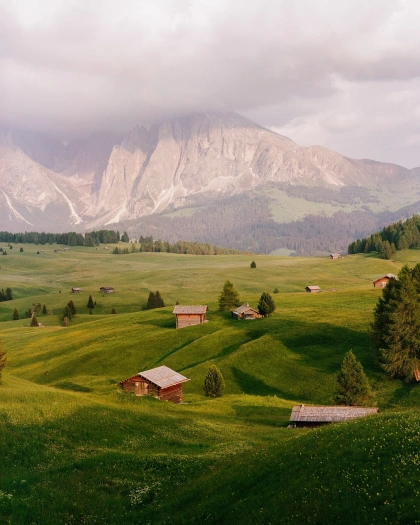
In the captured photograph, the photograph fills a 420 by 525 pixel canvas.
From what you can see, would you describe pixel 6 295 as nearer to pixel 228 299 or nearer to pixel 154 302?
pixel 154 302

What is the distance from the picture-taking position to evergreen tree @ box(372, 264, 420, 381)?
65.1 metres

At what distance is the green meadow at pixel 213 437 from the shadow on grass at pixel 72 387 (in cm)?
50

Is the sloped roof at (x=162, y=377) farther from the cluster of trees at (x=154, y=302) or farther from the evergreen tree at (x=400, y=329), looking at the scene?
the cluster of trees at (x=154, y=302)

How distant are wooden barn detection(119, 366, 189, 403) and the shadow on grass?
8.34m

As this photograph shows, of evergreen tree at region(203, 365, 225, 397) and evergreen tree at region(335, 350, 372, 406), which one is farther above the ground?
evergreen tree at region(335, 350, 372, 406)

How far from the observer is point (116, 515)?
24.1m

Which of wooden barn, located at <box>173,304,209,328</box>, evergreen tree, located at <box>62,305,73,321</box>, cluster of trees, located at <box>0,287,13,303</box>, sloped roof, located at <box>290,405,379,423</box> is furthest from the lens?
cluster of trees, located at <box>0,287,13,303</box>

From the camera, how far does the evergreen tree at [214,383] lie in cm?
6681

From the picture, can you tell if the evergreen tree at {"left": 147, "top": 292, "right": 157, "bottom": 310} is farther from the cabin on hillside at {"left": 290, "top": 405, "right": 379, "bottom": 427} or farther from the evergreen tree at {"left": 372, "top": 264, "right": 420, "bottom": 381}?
the cabin on hillside at {"left": 290, "top": 405, "right": 379, "bottom": 427}

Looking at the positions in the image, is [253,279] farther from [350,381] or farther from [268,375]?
[350,381]

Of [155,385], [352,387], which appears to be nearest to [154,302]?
[155,385]

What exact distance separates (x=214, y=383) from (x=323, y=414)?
2296 centimetres

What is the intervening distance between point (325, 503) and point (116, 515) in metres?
10.8

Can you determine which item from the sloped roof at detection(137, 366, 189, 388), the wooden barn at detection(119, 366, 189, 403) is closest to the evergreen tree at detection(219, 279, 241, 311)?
the sloped roof at detection(137, 366, 189, 388)
